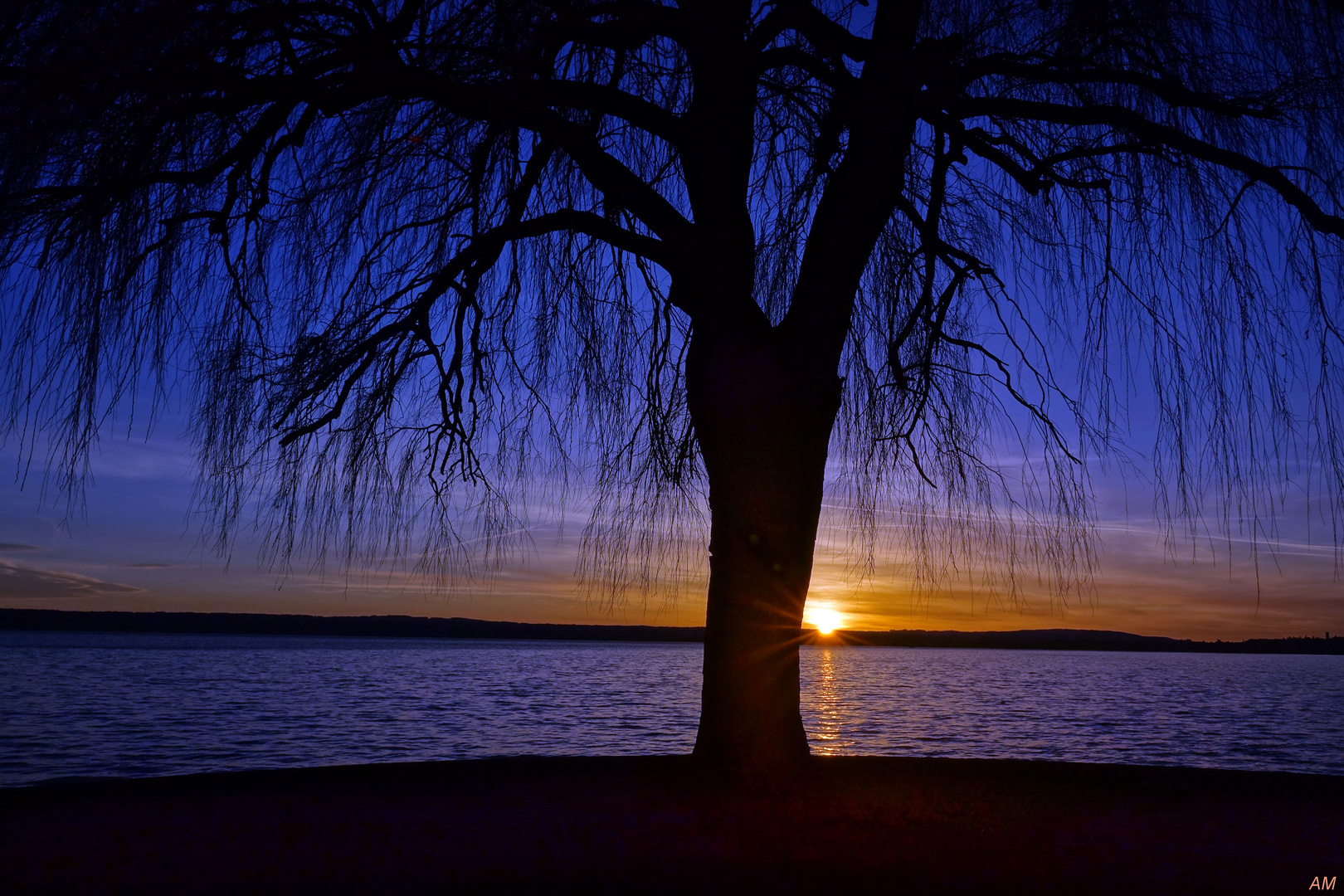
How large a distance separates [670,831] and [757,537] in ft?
4.56

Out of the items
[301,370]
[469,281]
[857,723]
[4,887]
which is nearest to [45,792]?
[4,887]

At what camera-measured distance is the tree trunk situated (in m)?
4.32

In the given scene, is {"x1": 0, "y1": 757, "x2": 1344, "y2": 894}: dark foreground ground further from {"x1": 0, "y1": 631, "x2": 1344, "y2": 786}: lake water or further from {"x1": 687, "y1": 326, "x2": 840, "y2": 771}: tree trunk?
{"x1": 0, "y1": 631, "x2": 1344, "y2": 786}: lake water

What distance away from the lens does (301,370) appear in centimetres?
426

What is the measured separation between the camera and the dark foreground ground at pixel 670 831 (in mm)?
3119

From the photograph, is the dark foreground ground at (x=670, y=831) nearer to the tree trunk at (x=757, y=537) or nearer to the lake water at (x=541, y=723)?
the tree trunk at (x=757, y=537)

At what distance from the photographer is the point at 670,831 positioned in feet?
12.0

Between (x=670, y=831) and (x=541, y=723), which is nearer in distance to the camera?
(x=670, y=831)

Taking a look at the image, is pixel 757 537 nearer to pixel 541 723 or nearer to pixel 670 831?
pixel 670 831

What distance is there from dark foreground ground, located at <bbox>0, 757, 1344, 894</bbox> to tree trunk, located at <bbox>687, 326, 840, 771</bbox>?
0.28 meters

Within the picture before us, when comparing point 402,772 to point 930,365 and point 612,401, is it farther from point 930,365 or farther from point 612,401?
point 930,365

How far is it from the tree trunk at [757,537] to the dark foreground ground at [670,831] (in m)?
0.28

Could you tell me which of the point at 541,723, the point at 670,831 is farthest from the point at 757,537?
the point at 541,723

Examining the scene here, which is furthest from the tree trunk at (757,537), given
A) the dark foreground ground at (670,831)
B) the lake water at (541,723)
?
the lake water at (541,723)
